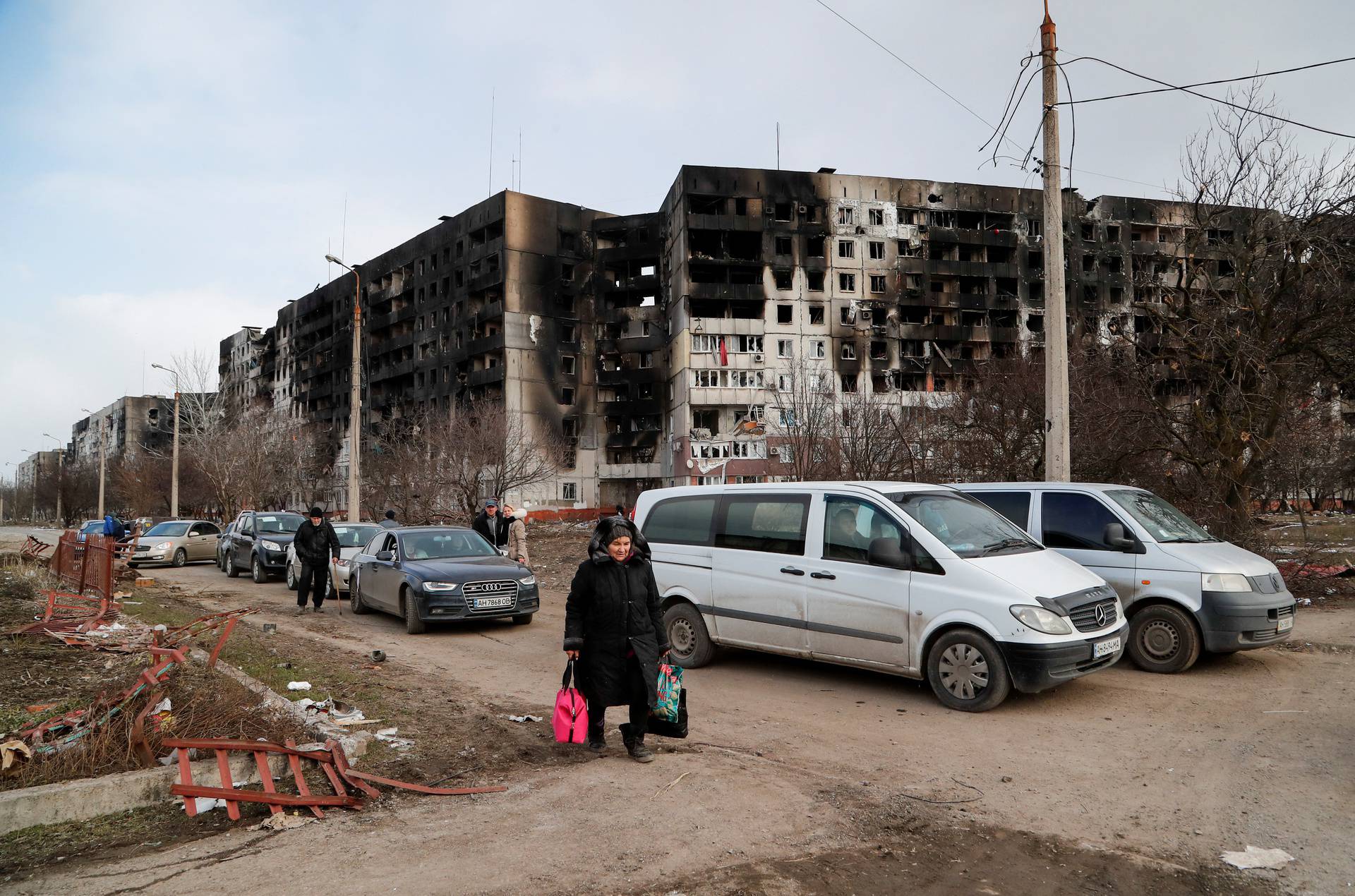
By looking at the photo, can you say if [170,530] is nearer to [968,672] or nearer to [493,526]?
[493,526]

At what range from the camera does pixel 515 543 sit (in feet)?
59.7

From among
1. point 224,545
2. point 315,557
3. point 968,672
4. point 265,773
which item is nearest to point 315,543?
point 315,557

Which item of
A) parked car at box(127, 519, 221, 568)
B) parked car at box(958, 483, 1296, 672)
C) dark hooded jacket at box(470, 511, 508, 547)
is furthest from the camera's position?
parked car at box(127, 519, 221, 568)

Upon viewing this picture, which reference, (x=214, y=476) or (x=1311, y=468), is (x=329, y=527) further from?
(x=214, y=476)

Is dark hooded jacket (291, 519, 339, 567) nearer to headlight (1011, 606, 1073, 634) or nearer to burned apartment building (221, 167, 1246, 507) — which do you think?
headlight (1011, 606, 1073, 634)

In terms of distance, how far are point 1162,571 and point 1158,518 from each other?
92cm

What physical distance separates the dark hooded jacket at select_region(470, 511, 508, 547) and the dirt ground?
352 inches

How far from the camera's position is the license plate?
24.0 feet

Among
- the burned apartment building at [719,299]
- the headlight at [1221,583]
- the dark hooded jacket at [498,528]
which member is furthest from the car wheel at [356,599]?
the burned apartment building at [719,299]

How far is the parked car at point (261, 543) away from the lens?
67.5 feet

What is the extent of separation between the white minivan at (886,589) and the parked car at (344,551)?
983 centimetres

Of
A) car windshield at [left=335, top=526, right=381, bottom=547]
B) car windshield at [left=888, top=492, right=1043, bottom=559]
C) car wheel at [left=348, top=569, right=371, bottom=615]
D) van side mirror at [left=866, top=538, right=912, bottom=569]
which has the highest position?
car windshield at [left=888, top=492, right=1043, bottom=559]

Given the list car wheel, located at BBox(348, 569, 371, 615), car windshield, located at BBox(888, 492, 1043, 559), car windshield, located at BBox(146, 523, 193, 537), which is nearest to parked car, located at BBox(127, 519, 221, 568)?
car windshield, located at BBox(146, 523, 193, 537)

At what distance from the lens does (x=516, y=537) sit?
1808cm
